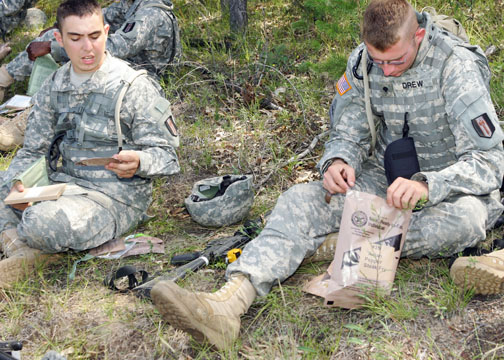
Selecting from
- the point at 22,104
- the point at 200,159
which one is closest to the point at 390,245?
the point at 200,159

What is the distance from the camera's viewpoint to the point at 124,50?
598 centimetres

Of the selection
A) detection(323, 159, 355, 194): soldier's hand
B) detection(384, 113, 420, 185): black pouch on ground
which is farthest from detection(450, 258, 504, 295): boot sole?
detection(323, 159, 355, 194): soldier's hand

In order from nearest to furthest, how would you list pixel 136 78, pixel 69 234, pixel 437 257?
pixel 437 257, pixel 69 234, pixel 136 78

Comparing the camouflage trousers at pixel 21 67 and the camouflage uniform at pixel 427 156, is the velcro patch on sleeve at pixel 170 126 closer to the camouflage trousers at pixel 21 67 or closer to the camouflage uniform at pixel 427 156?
the camouflage uniform at pixel 427 156

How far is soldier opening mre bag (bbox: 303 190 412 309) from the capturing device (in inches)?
117

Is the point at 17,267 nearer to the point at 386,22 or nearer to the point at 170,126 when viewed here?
the point at 170,126

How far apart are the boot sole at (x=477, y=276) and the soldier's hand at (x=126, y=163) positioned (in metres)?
1.95

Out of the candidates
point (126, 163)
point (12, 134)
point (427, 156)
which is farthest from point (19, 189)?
point (427, 156)

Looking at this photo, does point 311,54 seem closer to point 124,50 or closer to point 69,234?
point 124,50

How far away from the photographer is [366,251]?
3.01m

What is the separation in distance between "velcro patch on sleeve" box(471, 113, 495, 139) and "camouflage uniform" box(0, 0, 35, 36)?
6.91 meters

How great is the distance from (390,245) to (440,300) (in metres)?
0.36

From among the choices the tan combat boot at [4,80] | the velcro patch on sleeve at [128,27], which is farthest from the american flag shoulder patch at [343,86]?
the tan combat boot at [4,80]

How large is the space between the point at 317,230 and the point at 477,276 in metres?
0.91
